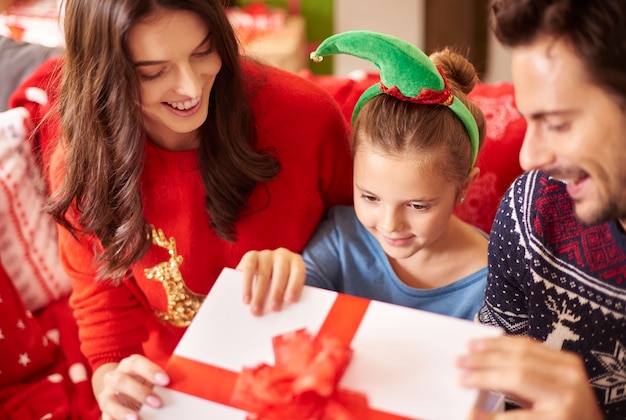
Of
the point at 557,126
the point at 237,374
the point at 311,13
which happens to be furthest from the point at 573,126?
the point at 311,13

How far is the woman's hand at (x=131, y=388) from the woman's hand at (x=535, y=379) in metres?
0.38

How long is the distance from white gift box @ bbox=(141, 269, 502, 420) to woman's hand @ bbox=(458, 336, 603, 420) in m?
0.04

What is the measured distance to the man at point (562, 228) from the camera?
79cm

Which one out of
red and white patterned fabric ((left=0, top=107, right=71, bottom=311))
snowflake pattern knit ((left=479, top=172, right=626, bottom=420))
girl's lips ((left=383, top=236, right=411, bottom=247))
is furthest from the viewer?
red and white patterned fabric ((left=0, top=107, right=71, bottom=311))

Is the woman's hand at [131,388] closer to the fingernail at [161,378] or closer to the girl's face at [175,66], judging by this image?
the fingernail at [161,378]

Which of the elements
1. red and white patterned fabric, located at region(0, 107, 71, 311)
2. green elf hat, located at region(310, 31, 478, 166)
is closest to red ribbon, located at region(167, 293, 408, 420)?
green elf hat, located at region(310, 31, 478, 166)

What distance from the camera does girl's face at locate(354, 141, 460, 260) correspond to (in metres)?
1.18

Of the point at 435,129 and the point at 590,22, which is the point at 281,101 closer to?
the point at 435,129

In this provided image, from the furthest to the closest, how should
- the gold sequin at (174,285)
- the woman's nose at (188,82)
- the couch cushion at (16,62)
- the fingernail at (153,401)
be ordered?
the couch cushion at (16,62), the gold sequin at (174,285), the woman's nose at (188,82), the fingernail at (153,401)

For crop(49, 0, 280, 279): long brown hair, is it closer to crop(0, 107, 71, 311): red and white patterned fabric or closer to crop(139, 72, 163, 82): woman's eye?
crop(139, 72, 163, 82): woman's eye

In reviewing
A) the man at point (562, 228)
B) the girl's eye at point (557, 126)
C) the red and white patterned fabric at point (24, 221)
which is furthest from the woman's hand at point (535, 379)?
the red and white patterned fabric at point (24, 221)

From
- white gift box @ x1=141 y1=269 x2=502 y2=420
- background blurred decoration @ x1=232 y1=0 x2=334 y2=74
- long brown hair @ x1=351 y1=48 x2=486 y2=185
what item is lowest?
background blurred decoration @ x1=232 y1=0 x2=334 y2=74

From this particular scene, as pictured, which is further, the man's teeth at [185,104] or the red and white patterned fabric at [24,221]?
the red and white patterned fabric at [24,221]

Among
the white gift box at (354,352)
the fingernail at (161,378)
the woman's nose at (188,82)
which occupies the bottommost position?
the fingernail at (161,378)
